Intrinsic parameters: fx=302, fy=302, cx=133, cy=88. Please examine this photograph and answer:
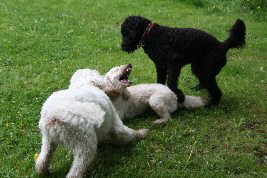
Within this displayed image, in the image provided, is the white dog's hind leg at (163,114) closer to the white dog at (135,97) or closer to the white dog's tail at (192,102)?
the white dog at (135,97)

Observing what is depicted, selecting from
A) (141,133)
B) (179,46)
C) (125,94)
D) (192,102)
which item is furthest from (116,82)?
(192,102)

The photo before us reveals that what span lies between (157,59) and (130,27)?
0.72m

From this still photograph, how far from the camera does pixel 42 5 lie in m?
12.5

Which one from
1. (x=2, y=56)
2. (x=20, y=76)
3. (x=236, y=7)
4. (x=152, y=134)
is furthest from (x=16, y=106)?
(x=236, y=7)

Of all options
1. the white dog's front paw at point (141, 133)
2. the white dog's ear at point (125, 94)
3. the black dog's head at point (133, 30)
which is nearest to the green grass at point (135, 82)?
the white dog's front paw at point (141, 133)

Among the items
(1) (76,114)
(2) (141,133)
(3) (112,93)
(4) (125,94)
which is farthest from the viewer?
(4) (125,94)

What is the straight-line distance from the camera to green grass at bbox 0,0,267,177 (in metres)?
3.62

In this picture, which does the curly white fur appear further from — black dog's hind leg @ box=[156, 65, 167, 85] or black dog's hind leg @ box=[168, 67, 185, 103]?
black dog's hind leg @ box=[156, 65, 167, 85]

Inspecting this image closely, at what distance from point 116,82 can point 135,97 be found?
2.10 ft

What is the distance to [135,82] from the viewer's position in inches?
246

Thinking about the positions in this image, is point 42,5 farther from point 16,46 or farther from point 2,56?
point 2,56

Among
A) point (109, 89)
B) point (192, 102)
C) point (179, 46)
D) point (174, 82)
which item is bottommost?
point (192, 102)

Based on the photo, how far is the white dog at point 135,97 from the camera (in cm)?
440

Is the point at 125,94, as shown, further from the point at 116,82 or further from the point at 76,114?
the point at 76,114
